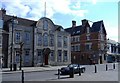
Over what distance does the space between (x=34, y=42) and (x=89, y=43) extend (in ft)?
85.3

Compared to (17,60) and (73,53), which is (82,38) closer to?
(73,53)

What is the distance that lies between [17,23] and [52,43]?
9691 mm

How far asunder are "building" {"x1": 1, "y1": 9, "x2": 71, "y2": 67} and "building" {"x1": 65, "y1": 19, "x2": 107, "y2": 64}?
47.6 ft

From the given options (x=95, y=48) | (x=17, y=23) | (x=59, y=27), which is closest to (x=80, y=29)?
(x=95, y=48)

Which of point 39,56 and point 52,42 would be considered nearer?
point 39,56

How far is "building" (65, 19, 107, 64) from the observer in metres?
60.9

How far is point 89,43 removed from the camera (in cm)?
6272

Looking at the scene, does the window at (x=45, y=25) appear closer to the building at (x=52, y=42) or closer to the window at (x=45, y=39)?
the building at (x=52, y=42)

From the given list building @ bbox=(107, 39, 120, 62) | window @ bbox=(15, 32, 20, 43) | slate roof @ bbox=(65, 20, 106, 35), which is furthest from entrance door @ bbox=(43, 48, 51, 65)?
building @ bbox=(107, 39, 120, 62)

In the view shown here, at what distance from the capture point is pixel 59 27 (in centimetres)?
4759

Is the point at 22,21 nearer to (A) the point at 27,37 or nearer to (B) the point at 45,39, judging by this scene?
(A) the point at 27,37

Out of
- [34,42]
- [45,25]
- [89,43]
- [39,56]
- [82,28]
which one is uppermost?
[82,28]

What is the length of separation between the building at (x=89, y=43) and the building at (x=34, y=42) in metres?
14.5

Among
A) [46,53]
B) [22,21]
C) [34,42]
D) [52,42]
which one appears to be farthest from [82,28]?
[22,21]
